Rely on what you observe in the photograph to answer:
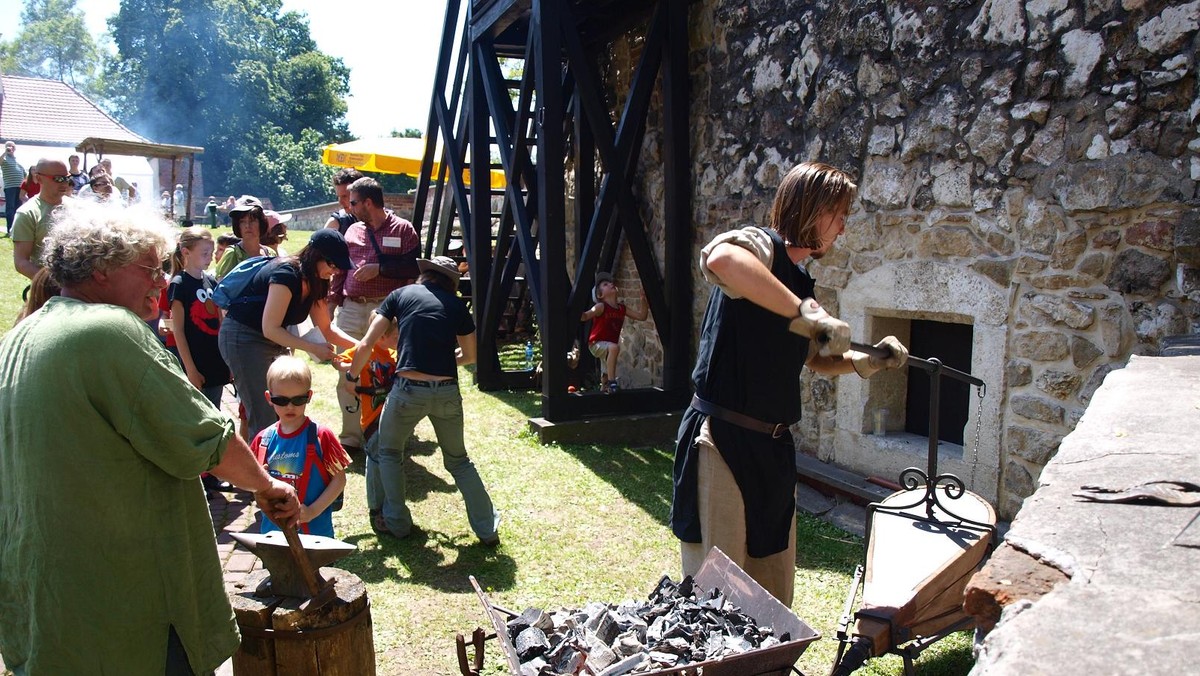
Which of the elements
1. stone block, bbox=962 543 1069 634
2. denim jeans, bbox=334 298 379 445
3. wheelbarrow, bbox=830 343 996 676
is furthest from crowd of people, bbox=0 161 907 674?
denim jeans, bbox=334 298 379 445

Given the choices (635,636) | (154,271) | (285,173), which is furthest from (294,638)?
(285,173)

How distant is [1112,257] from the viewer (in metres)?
4.02

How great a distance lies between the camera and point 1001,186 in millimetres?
4480

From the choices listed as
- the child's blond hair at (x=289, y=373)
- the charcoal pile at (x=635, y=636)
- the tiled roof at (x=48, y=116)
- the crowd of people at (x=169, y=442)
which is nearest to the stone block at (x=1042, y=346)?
the crowd of people at (x=169, y=442)

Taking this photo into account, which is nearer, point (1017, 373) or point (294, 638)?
point (294, 638)

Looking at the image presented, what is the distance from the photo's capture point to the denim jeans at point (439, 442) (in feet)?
15.4

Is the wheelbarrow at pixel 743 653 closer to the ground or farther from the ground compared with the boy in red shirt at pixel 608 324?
closer to the ground

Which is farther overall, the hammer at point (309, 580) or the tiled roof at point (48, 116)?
the tiled roof at point (48, 116)

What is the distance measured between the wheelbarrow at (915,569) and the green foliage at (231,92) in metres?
44.7

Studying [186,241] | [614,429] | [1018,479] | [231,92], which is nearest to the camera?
[1018,479]

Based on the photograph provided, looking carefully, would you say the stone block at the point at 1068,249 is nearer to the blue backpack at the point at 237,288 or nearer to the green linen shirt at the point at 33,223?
the blue backpack at the point at 237,288

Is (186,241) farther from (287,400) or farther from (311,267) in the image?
(287,400)

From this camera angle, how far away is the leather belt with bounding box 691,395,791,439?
8.99 ft

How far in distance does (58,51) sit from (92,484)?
78607 mm
